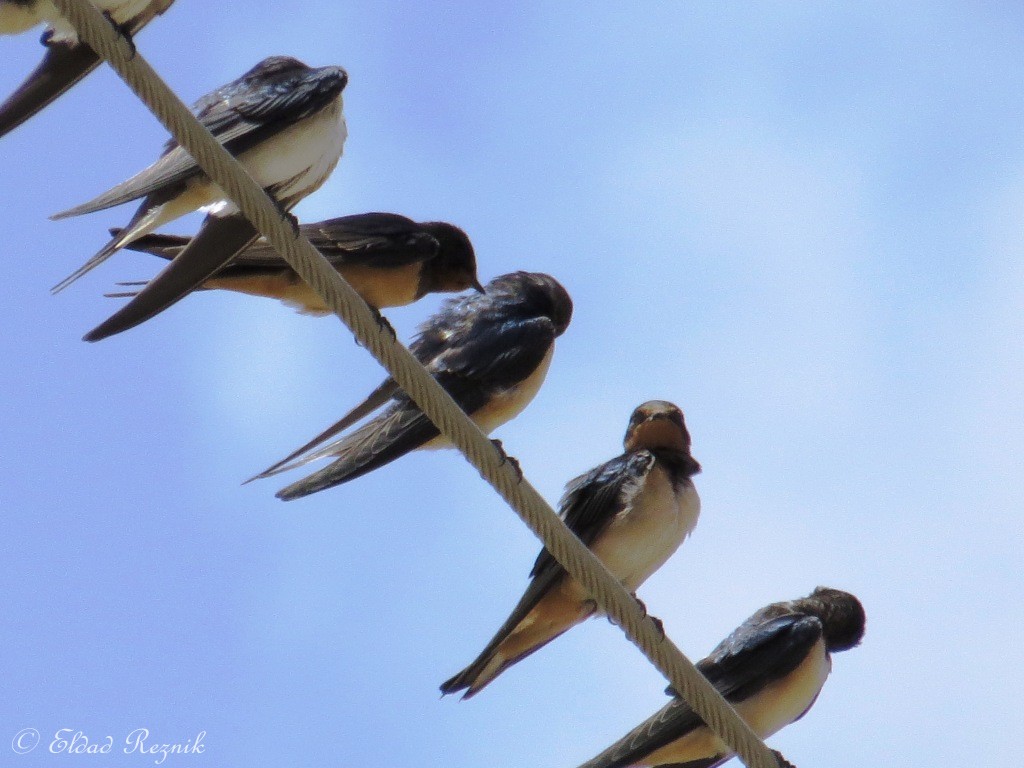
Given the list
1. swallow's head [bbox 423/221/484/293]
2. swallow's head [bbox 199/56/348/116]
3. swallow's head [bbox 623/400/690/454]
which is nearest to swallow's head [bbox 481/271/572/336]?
swallow's head [bbox 423/221/484/293]

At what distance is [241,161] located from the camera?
4.25 metres

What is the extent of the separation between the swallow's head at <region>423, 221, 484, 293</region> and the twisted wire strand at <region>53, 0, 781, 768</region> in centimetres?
121

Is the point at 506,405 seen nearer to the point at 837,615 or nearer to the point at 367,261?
the point at 367,261

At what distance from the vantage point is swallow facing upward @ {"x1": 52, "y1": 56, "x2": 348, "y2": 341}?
3744 millimetres

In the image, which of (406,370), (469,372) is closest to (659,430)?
(469,372)

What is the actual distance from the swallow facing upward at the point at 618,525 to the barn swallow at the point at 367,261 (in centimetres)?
78

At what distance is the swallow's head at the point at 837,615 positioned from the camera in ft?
16.5

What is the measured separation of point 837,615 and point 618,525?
2.71ft

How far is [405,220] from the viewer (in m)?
4.48

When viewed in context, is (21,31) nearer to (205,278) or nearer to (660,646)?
(205,278)

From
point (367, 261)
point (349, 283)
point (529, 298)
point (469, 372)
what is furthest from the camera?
point (529, 298)

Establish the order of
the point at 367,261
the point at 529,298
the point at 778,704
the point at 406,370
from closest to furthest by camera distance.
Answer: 1. the point at 406,370
2. the point at 367,261
3. the point at 778,704
4. the point at 529,298

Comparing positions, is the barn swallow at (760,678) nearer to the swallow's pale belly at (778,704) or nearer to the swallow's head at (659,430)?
the swallow's pale belly at (778,704)

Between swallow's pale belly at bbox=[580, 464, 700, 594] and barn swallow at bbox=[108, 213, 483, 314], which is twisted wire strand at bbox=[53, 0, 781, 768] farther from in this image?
swallow's pale belly at bbox=[580, 464, 700, 594]
